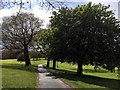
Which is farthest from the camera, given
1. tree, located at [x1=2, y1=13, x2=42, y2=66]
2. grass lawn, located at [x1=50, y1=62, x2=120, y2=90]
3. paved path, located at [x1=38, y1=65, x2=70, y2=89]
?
tree, located at [x1=2, y1=13, x2=42, y2=66]

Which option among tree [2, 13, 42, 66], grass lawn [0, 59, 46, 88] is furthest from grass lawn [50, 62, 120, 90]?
tree [2, 13, 42, 66]

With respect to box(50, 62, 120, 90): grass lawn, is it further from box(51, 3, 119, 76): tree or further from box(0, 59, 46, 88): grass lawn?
box(0, 59, 46, 88): grass lawn

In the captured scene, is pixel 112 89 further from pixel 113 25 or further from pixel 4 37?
pixel 4 37

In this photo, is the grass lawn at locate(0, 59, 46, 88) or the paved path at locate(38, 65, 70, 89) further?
the paved path at locate(38, 65, 70, 89)

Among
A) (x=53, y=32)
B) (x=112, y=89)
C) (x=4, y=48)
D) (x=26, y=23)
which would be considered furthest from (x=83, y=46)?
(x=4, y=48)

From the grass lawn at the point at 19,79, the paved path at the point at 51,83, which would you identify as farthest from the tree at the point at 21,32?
the paved path at the point at 51,83

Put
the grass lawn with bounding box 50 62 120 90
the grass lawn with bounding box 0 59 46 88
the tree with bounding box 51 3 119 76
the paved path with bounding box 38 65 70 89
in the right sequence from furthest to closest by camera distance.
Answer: the tree with bounding box 51 3 119 76
the grass lawn with bounding box 50 62 120 90
the paved path with bounding box 38 65 70 89
the grass lawn with bounding box 0 59 46 88

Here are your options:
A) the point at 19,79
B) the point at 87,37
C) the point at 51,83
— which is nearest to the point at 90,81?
the point at 51,83

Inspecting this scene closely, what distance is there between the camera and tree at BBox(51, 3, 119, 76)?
39.4 metres

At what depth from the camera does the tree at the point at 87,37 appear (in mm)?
39438

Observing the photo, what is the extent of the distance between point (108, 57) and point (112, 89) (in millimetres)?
14805

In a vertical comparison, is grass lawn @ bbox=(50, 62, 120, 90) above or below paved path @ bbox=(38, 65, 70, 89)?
below

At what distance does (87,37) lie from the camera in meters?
39.3

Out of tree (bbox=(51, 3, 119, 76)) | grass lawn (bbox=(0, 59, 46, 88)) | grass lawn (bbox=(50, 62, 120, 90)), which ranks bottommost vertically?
grass lawn (bbox=(50, 62, 120, 90))
